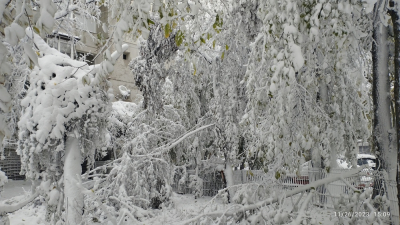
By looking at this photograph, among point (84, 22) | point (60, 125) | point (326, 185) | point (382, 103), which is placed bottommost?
point (326, 185)

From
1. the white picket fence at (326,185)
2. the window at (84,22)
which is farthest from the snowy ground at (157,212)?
the window at (84,22)

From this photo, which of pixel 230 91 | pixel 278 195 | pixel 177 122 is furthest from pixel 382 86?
pixel 177 122

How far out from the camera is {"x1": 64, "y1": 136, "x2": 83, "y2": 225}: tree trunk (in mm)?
4422

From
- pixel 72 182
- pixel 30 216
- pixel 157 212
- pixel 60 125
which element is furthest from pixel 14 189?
pixel 60 125

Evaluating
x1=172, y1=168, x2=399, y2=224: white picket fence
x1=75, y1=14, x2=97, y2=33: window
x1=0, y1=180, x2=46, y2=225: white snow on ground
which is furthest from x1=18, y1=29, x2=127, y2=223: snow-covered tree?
x1=75, y1=14, x2=97, y2=33: window

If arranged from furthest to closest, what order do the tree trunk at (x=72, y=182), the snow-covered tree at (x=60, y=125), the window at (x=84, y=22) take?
the window at (x=84, y=22)
the tree trunk at (x=72, y=182)
the snow-covered tree at (x=60, y=125)

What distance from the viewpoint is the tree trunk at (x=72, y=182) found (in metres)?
4.42

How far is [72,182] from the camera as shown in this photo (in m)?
4.41

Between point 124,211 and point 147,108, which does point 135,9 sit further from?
point 147,108

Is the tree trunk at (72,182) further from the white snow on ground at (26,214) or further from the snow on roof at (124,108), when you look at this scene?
the snow on roof at (124,108)

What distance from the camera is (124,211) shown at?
5.19 m
